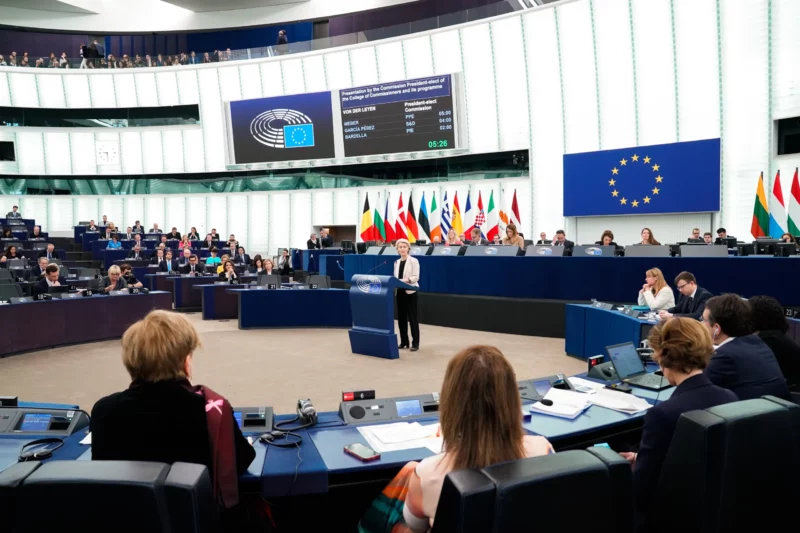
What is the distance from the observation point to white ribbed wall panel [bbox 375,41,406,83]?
56.6ft

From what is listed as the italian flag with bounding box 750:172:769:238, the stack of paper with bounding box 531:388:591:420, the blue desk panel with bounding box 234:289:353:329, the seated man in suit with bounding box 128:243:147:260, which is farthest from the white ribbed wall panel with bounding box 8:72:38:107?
the stack of paper with bounding box 531:388:591:420

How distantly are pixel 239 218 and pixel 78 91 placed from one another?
780 centimetres

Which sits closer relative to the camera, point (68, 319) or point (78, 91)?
point (68, 319)

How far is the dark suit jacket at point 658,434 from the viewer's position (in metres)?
1.95

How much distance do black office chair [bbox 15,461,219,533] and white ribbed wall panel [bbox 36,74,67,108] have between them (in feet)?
78.9

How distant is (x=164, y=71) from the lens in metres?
20.5

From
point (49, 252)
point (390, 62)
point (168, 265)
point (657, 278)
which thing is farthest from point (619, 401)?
point (390, 62)

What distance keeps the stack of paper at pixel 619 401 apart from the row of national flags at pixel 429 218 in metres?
12.2

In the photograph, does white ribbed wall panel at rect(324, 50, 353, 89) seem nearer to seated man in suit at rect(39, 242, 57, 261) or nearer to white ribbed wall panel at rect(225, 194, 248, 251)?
white ribbed wall panel at rect(225, 194, 248, 251)

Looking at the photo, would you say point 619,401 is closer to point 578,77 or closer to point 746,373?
point 746,373

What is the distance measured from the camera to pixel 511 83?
15.7 meters

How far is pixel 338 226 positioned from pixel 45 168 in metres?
11.4

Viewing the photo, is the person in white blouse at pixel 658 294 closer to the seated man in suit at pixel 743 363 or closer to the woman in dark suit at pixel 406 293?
the woman in dark suit at pixel 406 293

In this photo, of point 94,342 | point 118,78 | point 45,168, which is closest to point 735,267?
point 94,342
